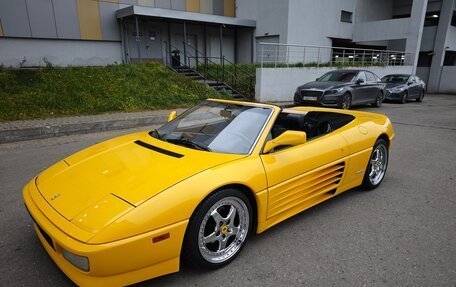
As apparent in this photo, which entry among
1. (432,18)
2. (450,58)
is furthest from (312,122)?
(450,58)

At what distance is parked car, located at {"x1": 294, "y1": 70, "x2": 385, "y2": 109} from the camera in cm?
1104

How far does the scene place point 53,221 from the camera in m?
2.09

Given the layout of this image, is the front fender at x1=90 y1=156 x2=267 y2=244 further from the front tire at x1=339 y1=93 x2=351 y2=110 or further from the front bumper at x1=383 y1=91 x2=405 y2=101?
the front bumper at x1=383 y1=91 x2=405 y2=101

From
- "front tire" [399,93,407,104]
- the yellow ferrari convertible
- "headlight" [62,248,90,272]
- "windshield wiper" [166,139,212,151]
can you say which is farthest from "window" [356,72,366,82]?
"headlight" [62,248,90,272]

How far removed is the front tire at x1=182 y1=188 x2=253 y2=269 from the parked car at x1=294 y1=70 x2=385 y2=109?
30.5ft

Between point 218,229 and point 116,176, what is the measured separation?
908 mm

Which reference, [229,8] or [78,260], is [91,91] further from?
[229,8]

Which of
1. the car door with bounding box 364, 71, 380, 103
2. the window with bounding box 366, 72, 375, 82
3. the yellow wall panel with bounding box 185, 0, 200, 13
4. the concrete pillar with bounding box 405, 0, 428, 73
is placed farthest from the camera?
the concrete pillar with bounding box 405, 0, 428, 73

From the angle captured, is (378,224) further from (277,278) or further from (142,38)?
(142,38)

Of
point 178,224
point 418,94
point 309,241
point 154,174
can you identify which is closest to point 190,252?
point 178,224

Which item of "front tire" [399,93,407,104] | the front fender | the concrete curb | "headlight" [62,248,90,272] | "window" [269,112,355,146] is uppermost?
"window" [269,112,355,146]

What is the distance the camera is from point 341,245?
2863 mm

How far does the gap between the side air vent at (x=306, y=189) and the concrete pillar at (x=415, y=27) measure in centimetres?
→ 2326

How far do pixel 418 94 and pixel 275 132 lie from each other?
640 inches
